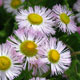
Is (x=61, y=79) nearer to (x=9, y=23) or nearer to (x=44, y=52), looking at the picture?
(x=44, y=52)

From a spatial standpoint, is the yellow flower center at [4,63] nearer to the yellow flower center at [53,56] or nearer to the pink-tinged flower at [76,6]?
the yellow flower center at [53,56]

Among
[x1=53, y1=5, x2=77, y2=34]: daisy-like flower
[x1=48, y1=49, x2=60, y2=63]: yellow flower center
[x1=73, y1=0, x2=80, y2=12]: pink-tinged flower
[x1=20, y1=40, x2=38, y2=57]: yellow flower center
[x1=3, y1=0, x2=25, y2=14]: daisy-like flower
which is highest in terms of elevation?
[x1=3, y1=0, x2=25, y2=14]: daisy-like flower

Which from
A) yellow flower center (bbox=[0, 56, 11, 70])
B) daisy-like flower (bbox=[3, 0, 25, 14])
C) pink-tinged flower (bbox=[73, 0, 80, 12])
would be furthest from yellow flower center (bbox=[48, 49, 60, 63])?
daisy-like flower (bbox=[3, 0, 25, 14])

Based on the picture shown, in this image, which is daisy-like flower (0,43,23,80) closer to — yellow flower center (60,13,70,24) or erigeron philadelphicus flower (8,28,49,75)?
erigeron philadelphicus flower (8,28,49,75)

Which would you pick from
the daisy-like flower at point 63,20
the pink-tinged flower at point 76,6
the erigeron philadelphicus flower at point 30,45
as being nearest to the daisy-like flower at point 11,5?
the pink-tinged flower at point 76,6

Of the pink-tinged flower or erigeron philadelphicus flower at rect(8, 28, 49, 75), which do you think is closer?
erigeron philadelphicus flower at rect(8, 28, 49, 75)

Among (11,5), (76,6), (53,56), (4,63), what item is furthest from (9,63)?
(11,5)

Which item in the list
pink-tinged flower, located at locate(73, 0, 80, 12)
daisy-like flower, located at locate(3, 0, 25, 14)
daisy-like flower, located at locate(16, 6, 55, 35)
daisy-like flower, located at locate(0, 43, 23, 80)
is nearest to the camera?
daisy-like flower, located at locate(0, 43, 23, 80)
